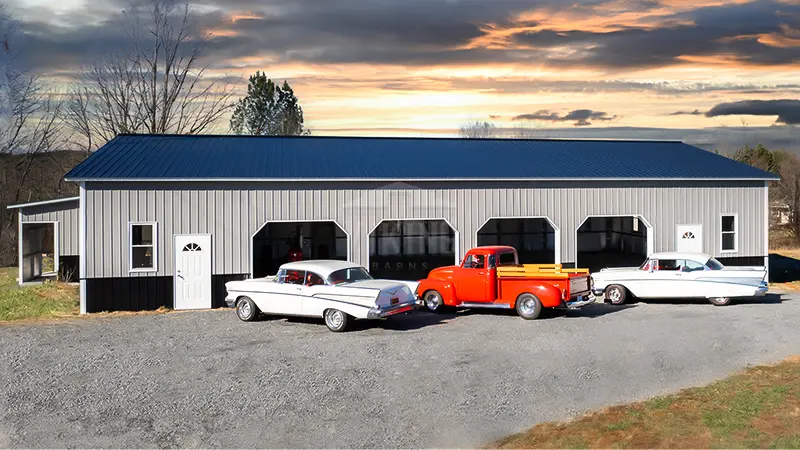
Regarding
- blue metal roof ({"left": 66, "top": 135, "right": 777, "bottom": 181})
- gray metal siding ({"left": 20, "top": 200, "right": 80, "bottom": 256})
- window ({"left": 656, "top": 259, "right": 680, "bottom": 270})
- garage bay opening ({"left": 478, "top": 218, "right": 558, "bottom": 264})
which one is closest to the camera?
window ({"left": 656, "top": 259, "right": 680, "bottom": 270})

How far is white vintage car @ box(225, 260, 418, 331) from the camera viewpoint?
17891 millimetres

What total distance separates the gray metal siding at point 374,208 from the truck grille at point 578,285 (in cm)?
589

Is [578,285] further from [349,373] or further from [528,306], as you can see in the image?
[349,373]

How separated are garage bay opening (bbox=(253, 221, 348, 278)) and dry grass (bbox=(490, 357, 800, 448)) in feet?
75.5

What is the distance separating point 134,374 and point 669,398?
374 inches

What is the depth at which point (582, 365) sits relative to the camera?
580 inches

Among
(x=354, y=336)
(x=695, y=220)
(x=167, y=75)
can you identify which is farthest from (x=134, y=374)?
(x=167, y=75)

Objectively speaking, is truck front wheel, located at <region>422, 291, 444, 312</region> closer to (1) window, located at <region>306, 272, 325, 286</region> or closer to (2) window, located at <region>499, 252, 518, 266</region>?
(2) window, located at <region>499, 252, 518, 266</region>

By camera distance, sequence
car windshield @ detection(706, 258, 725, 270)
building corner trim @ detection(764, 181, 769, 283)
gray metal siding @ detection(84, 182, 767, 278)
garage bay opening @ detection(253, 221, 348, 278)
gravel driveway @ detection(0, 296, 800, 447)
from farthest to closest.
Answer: garage bay opening @ detection(253, 221, 348, 278)
building corner trim @ detection(764, 181, 769, 283)
gray metal siding @ detection(84, 182, 767, 278)
car windshield @ detection(706, 258, 725, 270)
gravel driveway @ detection(0, 296, 800, 447)

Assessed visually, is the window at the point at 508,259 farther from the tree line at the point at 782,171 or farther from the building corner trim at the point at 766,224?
the tree line at the point at 782,171

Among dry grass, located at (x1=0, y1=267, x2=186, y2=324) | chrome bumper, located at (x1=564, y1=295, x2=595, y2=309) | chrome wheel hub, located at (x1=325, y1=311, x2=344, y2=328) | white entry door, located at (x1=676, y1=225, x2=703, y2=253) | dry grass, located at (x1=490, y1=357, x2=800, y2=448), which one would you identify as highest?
white entry door, located at (x1=676, y1=225, x2=703, y2=253)

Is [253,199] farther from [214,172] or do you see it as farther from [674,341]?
[674,341]

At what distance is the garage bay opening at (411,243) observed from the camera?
34750 millimetres

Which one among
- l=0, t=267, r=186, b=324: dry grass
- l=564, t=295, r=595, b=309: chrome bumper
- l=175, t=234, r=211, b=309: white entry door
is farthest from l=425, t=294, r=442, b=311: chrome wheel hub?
l=0, t=267, r=186, b=324: dry grass
